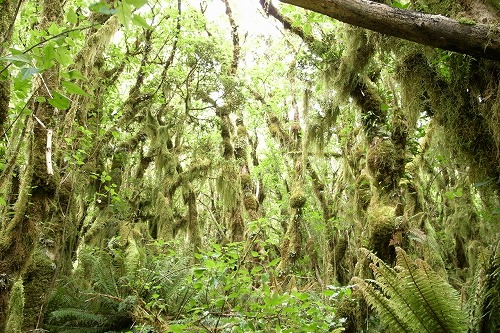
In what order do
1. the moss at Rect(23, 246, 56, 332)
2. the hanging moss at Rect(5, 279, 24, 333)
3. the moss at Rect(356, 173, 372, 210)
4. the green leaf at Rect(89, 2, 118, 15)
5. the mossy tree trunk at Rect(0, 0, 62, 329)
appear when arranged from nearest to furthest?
the green leaf at Rect(89, 2, 118, 15) < the hanging moss at Rect(5, 279, 24, 333) < the mossy tree trunk at Rect(0, 0, 62, 329) < the moss at Rect(23, 246, 56, 332) < the moss at Rect(356, 173, 372, 210)

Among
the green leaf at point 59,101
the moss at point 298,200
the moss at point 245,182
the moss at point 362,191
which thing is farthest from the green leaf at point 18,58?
the moss at point 245,182

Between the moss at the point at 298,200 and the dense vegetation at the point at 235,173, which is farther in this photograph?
the moss at the point at 298,200

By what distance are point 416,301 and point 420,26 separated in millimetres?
1644

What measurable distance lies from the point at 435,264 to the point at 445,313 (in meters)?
4.39

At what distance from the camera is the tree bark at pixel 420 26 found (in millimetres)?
2281

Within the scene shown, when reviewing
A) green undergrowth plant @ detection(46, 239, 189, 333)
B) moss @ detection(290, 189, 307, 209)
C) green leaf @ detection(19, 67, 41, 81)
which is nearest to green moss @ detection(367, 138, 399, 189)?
green undergrowth plant @ detection(46, 239, 189, 333)

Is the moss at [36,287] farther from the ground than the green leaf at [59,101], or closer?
closer

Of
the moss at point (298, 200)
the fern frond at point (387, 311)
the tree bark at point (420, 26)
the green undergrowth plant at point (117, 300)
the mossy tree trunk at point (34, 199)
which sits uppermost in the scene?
the tree bark at point (420, 26)

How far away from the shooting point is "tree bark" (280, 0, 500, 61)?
7.48 feet

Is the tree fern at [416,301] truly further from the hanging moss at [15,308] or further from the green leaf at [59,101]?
the hanging moss at [15,308]

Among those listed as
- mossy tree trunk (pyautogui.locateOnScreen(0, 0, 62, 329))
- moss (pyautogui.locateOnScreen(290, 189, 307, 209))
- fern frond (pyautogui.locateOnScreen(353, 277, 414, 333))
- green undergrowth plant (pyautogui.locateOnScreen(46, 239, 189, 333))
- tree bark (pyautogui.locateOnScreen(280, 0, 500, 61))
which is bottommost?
green undergrowth plant (pyautogui.locateOnScreen(46, 239, 189, 333))

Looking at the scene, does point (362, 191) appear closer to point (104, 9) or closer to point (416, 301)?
point (416, 301)

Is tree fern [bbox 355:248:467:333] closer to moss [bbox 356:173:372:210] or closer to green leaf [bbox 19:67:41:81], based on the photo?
green leaf [bbox 19:67:41:81]

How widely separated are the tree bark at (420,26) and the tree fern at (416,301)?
1.29m
